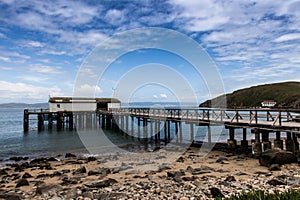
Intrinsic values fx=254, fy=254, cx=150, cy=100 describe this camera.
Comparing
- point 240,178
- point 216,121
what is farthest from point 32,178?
point 216,121

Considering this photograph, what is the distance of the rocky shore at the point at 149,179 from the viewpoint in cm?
1002

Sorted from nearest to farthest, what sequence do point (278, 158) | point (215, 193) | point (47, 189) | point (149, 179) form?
point (215, 193) → point (47, 189) → point (149, 179) → point (278, 158)

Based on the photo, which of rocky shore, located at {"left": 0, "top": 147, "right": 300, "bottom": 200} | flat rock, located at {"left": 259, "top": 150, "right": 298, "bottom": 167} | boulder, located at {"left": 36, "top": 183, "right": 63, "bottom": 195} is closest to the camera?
rocky shore, located at {"left": 0, "top": 147, "right": 300, "bottom": 200}

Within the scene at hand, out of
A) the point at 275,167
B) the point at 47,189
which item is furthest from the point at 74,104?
the point at 275,167

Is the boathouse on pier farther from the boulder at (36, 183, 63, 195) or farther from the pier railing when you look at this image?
the boulder at (36, 183, 63, 195)

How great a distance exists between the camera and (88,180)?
42.9ft

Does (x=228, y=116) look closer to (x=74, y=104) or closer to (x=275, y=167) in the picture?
(x=275, y=167)

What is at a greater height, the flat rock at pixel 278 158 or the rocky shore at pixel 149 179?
the flat rock at pixel 278 158

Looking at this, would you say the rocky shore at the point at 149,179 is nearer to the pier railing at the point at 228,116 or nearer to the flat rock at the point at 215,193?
the flat rock at the point at 215,193

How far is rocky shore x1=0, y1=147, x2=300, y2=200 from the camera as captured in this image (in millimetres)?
10023

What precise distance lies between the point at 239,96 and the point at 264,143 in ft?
458

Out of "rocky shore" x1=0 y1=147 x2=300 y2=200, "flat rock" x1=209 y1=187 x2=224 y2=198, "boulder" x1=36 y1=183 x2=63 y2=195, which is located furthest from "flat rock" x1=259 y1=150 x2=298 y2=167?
"boulder" x1=36 y1=183 x2=63 y2=195

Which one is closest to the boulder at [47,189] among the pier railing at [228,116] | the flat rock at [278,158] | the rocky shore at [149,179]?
the rocky shore at [149,179]

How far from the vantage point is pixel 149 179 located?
12.6 m
